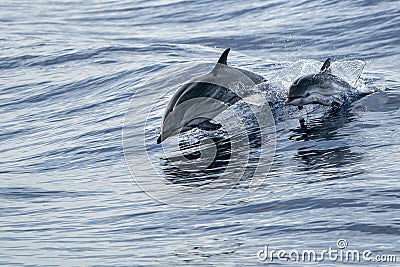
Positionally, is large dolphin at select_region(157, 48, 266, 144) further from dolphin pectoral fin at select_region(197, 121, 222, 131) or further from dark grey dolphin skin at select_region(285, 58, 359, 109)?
dark grey dolphin skin at select_region(285, 58, 359, 109)

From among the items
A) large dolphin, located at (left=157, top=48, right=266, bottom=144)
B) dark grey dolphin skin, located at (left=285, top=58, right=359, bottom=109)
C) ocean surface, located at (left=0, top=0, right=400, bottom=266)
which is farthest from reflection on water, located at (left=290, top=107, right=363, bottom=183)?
large dolphin, located at (left=157, top=48, right=266, bottom=144)

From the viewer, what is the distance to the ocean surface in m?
6.67

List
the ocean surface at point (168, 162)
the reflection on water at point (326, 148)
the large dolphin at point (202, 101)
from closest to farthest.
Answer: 1. the ocean surface at point (168, 162)
2. the reflection on water at point (326, 148)
3. the large dolphin at point (202, 101)

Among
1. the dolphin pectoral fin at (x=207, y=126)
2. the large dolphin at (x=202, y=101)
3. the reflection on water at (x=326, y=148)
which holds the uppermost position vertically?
the large dolphin at (x=202, y=101)

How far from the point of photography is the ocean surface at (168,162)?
6.67 meters

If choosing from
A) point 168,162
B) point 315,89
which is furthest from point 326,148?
point 168,162

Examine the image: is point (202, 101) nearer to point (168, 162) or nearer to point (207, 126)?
point (207, 126)

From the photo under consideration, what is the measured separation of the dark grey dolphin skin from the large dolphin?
61cm

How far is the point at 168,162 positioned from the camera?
9.02 metres

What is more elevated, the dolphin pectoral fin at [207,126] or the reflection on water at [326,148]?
the dolphin pectoral fin at [207,126]

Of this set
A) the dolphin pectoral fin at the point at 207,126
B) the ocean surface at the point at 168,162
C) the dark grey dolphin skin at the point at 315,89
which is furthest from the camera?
the dark grey dolphin skin at the point at 315,89

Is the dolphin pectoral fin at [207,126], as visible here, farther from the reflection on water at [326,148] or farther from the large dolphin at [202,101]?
the reflection on water at [326,148]

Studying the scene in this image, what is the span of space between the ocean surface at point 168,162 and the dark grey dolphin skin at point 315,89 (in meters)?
0.24

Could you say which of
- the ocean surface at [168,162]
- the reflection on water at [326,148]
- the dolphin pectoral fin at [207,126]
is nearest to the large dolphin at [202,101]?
the dolphin pectoral fin at [207,126]
